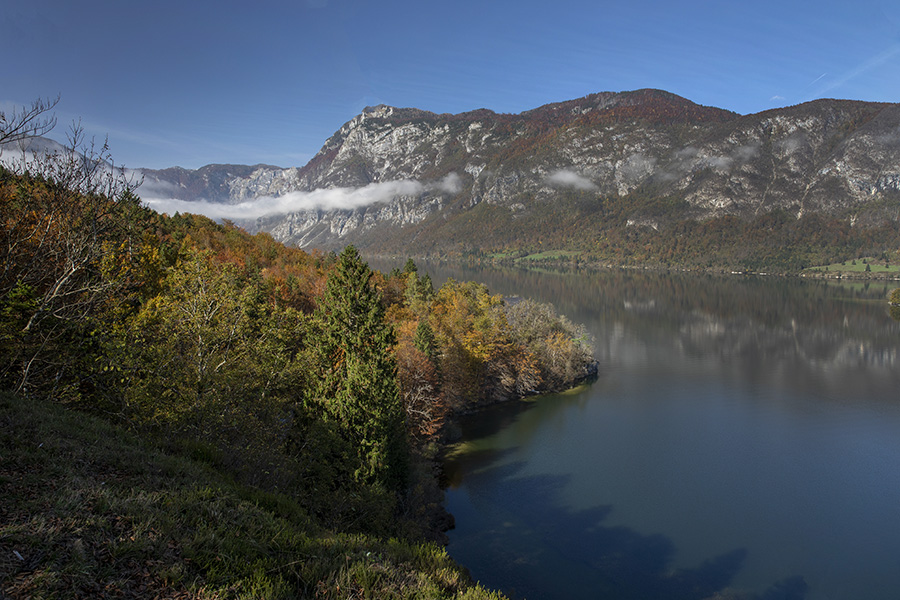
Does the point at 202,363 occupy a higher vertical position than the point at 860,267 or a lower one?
lower

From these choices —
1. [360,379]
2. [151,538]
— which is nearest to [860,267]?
[360,379]

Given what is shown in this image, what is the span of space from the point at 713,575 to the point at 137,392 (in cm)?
2500

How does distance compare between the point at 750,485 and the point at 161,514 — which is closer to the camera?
the point at 161,514

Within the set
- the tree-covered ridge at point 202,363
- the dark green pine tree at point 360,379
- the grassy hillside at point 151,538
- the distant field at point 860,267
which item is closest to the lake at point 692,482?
the tree-covered ridge at point 202,363

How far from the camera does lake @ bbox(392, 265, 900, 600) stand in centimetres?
2262

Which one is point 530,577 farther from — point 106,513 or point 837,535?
point 106,513

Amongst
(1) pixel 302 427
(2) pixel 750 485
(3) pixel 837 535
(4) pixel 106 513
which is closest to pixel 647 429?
(2) pixel 750 485

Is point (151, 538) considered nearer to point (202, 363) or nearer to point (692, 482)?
point (202, 363)

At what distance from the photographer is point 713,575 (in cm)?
2256

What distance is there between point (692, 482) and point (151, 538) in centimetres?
3252

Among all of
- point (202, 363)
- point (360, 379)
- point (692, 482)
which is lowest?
point (692, 482)

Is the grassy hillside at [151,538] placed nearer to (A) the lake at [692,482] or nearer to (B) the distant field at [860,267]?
(A) the lake at [692,482]

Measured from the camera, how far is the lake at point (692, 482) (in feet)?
74.2

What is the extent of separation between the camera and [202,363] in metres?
17.1
